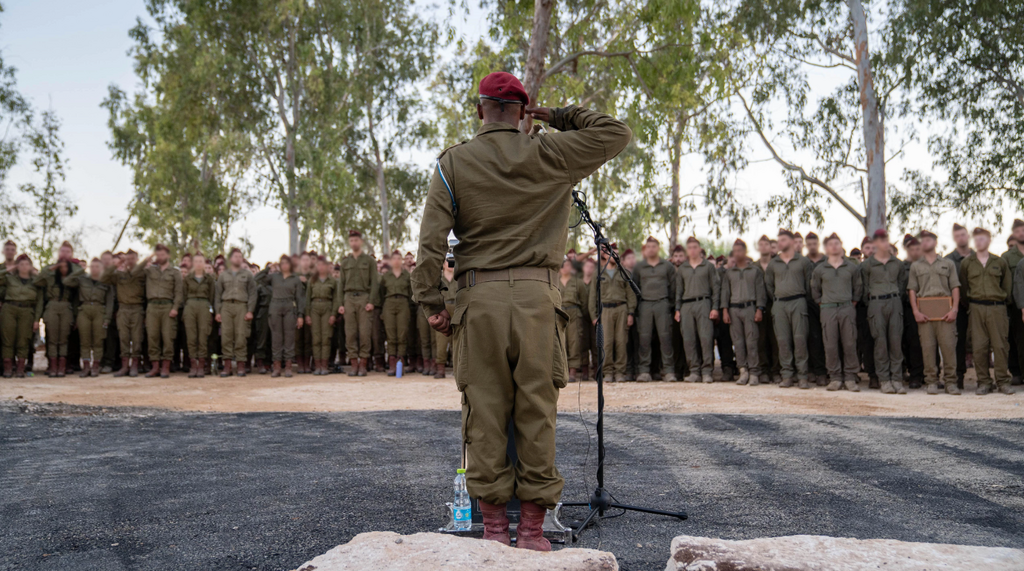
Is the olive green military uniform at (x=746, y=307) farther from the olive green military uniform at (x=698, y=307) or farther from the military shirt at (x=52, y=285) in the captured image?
the military shirt at (x=52, y=285)

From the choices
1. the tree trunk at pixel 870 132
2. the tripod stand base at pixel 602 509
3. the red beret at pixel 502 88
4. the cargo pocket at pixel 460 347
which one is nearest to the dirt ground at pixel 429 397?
the tripod stand base at pixel 602 509

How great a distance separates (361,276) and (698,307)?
5.89 m

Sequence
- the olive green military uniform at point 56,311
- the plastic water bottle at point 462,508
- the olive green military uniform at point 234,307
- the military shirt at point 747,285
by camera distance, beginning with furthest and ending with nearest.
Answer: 1. the olive green military uniform at point 234,307
2. the olive green military uniform at point 56,311
3. the military shirt at point 747,285
4. the plastic water bottle at point 462,508

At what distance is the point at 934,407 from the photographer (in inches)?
333

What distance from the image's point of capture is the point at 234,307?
42.8 ft

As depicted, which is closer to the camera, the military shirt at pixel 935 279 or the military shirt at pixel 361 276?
the military shirt at pixel 935 279

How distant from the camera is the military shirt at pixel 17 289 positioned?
491 inches

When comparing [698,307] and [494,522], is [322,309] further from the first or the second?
[494,522]

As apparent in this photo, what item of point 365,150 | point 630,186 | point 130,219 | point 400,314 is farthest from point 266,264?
point 130,219

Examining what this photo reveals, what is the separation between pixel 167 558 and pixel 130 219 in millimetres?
33101

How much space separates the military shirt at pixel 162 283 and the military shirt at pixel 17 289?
64.9 inches

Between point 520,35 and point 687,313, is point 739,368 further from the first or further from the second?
point 520,35

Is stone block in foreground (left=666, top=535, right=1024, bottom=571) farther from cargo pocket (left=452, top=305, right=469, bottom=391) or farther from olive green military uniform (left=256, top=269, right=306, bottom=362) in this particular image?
olive green military uniform (left=256, top=269, right=306, bottom=362)

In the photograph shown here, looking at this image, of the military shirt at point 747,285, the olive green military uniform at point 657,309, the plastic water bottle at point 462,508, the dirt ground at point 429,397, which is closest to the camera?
the plastic water bottle at point 462,508
